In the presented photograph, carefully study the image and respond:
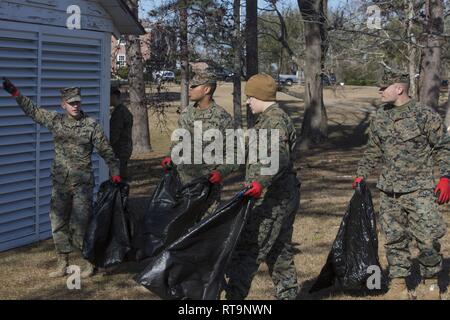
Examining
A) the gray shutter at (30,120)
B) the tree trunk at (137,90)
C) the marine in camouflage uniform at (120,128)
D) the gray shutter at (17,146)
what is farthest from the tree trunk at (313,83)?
the gray shutter at (17,146)

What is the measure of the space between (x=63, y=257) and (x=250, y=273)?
2.58 m

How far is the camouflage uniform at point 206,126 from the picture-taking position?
6.54 metres

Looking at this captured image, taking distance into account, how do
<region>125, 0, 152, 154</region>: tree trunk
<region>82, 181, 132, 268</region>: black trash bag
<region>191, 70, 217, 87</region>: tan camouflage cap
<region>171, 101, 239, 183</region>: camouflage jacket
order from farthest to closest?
<region>125, 0, 152, 154</region>: tree trunk, <region>82, 181, 132, 268</region>: black trash bag, <region>191, 70, 217, 87</region>: tan camouflage cap, <region>171, 101, 239, 183</region>: camouflage jacket

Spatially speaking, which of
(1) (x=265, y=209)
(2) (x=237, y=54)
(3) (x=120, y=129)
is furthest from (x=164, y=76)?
(1) (x=265, y=209)

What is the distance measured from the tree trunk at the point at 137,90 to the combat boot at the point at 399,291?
12.0 m

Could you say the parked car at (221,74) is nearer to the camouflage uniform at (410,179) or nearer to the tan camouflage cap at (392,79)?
the tan camouflage cap at (392,79)

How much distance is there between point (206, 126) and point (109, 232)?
138 cm

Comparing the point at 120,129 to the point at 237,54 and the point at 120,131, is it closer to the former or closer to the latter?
the point at 120,131

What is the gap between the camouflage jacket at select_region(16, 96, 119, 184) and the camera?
7031mm

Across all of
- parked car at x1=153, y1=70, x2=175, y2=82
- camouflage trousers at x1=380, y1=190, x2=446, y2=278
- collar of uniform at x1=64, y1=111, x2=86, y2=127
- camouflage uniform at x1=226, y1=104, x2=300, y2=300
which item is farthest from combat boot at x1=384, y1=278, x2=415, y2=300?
parked car at x1=153, y1=70, x2=175, y2=82

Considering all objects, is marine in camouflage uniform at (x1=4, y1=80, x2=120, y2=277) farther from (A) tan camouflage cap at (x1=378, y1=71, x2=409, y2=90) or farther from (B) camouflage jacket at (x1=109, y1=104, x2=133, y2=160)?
(B) camouflage jacket at (x1=109, y1=104, x2=133, y2=160)

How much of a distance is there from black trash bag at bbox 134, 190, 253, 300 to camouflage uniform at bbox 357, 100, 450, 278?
1482 millimetres

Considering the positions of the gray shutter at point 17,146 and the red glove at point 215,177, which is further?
the gray shutter at point 17,146

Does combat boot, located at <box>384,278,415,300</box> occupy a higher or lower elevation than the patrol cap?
lower
